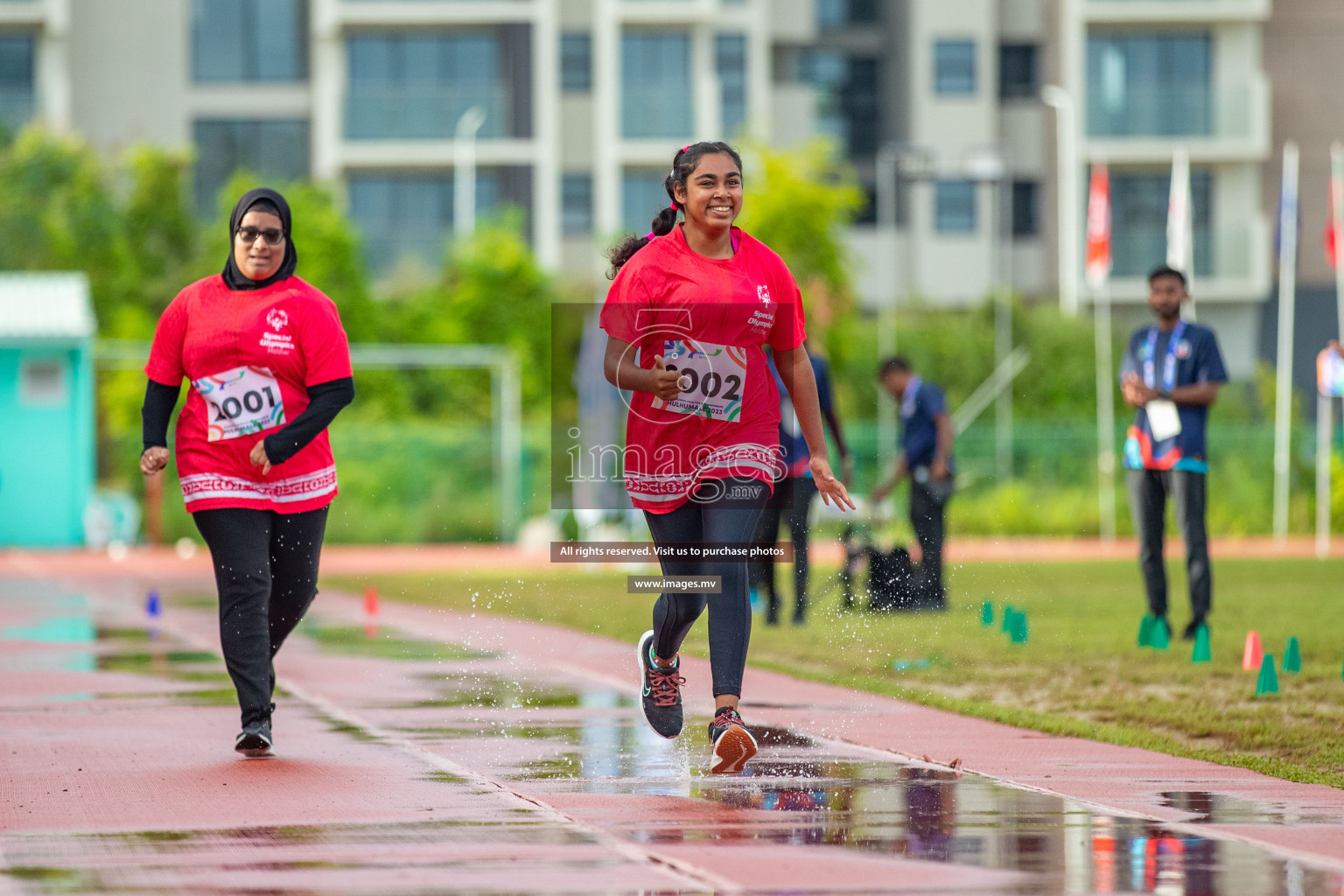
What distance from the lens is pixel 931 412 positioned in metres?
16.0

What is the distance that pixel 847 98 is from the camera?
50688 mm

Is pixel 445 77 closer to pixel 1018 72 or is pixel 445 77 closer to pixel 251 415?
pixel 1018 72

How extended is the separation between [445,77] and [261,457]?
41324 mm

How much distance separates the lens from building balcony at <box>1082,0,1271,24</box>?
157ft

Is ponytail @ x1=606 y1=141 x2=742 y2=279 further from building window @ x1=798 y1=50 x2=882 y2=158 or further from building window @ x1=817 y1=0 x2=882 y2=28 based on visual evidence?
building window @ x1=817 y1=0 x2=882 y2=28

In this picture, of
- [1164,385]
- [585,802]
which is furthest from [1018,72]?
[585,802]

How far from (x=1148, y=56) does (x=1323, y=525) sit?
864 inches

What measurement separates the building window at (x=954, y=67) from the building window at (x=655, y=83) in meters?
5.75

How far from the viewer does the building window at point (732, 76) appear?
48562 mm

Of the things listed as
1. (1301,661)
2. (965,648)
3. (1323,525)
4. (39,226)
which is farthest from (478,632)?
(39,226)

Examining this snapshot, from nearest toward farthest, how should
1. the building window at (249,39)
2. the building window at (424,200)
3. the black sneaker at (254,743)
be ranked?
the black sneaker at (254,743), the building window at (424,200), the building window at (249,39)

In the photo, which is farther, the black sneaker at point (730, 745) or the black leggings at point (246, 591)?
the black leggings at point (246, 591)

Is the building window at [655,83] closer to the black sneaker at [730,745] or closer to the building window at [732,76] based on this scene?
the building window at [732,76]

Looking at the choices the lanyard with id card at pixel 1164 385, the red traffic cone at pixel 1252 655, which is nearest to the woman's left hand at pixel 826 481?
the red traffic cone at pixel 1252 655
